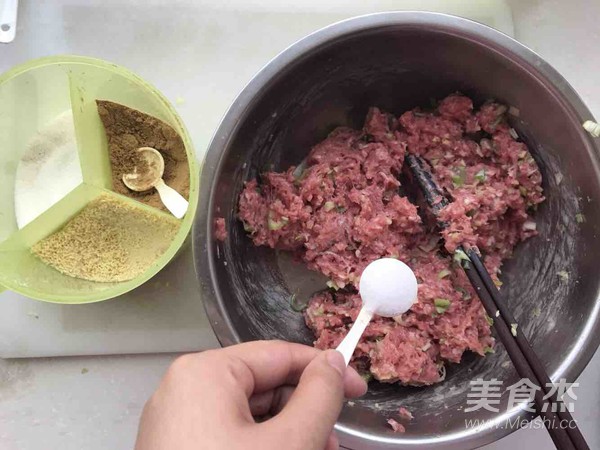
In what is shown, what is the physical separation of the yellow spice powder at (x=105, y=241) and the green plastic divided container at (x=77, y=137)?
0.06 ft

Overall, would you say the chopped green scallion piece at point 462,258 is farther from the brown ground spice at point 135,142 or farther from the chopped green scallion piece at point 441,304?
the brown ground spice at point 135,142

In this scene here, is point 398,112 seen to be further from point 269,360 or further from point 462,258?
point 269,360

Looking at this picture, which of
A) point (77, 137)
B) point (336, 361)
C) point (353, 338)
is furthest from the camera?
point (77, 137)

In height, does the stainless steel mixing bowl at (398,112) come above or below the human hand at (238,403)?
above

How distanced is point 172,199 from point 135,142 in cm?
18

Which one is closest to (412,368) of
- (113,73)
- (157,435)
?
(157,435)

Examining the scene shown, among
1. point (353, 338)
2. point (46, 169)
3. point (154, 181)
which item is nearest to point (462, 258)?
point (353, 338)

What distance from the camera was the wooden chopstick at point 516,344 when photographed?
3.65 ft

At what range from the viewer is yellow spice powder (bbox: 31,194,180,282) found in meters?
1.36

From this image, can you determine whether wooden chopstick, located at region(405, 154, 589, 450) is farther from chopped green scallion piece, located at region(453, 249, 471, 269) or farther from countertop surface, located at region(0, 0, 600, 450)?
countertop surface, located at region(0, 0, 600, 450)

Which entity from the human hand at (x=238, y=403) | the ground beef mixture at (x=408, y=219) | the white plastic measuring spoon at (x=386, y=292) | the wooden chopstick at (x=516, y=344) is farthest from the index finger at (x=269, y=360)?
the wooden chopstick at (x=516, y=344)

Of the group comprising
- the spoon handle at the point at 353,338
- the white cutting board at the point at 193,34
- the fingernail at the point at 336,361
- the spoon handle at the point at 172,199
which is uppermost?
the white cutting board at the point at 193,34

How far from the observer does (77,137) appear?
1.34m

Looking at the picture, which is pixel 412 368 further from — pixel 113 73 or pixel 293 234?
pixel 113 73
